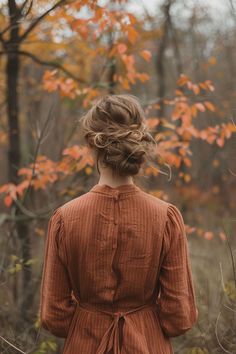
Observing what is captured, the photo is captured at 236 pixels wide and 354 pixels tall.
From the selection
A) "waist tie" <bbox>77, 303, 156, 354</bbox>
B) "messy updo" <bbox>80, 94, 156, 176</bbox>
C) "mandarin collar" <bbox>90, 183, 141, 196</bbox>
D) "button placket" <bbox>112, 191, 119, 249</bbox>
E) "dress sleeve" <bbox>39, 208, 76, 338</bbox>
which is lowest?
"waist tie" <bbox>77, 303, 156, 354</bbox>

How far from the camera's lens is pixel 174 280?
1997 millimetres

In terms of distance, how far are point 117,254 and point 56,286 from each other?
328mm

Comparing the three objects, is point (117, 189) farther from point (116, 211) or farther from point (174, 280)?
point (174, 280)

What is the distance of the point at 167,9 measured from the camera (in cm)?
879

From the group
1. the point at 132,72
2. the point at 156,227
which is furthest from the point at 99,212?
the point at 132,72

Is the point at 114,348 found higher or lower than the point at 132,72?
lower

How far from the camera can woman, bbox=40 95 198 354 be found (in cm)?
190

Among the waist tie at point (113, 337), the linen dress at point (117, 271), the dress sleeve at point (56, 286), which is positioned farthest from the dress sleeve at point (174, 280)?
the dress sleeve at point (56, 286)

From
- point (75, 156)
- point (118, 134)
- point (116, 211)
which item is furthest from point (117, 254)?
point (75, 156)

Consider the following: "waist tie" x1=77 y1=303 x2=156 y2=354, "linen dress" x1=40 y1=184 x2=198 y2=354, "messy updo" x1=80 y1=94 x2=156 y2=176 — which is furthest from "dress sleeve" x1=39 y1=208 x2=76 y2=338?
"messy updo" x1=80 y1=94 x2=156 y2=176

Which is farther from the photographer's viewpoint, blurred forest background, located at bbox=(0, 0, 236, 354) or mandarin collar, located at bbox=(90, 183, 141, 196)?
blurred forest background, located at bbox=(0, 0, 236, 354)

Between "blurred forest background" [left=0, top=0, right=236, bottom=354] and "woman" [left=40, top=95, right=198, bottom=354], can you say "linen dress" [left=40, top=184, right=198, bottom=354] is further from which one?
"blurred forest background" [left=0, top=0, right=236, bottom=354]

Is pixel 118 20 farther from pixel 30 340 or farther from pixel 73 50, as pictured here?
pixel 73 50

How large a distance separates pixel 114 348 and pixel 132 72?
9.63ft
